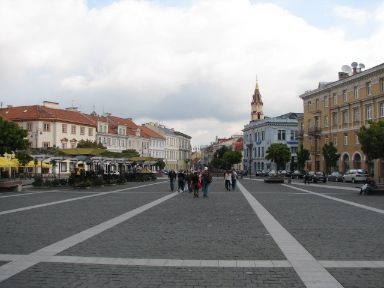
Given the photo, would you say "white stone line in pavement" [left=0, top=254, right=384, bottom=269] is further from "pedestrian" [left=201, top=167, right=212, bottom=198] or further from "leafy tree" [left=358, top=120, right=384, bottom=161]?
"leafy tree" [left=358, top=120, right=384, bottom=161]

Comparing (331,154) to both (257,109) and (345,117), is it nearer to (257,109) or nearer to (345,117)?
(345,117)

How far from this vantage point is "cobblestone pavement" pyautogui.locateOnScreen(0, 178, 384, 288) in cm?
731

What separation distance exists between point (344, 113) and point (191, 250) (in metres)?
59.5

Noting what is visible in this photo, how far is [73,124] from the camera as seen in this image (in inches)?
3282

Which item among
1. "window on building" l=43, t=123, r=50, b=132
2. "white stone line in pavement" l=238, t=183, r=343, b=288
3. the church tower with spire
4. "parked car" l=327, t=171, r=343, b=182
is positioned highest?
the church tower with spire

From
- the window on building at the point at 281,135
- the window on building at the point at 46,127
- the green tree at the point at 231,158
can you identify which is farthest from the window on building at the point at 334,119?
the green tree at the point at 231,158

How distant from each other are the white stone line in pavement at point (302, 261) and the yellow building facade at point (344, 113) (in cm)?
4605

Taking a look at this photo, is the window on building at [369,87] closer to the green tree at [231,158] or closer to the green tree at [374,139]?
the green tree at [374,139]

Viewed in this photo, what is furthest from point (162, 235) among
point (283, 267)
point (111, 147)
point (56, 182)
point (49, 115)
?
point (111, 147)

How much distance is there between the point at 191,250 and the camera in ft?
31.6

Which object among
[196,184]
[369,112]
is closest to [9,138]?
[196,184]

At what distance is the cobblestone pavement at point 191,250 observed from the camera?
7309 millimetres

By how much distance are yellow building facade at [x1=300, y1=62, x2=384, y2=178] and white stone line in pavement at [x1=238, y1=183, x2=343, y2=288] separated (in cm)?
4605

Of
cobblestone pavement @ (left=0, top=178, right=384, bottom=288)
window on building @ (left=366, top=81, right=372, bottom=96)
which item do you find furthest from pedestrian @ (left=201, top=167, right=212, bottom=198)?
window on building @ (left=366, top=81, right=372, bottom=96)
